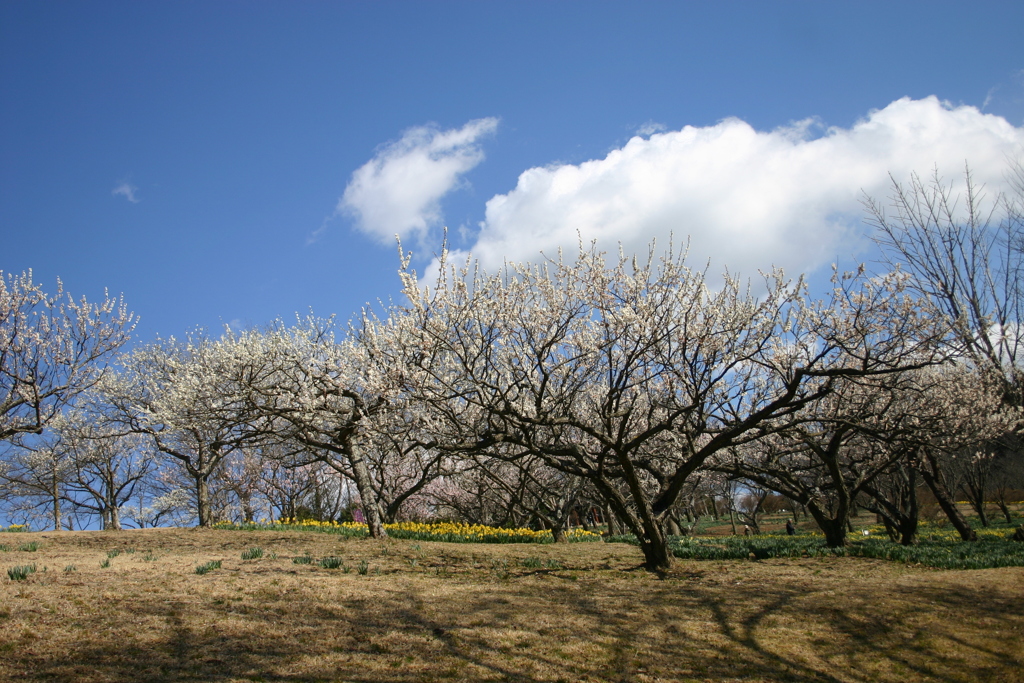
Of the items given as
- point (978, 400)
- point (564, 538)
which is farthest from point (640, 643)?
point (978, 400)

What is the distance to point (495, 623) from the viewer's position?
244 inches

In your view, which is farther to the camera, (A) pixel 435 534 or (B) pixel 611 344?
(A) pixel 435 534

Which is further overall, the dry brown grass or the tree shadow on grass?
the dry brown grass

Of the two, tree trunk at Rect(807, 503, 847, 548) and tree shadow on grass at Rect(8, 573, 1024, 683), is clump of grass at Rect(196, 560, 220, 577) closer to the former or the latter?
tree shadow on grass at Rect(8, 573, 1024, 683)

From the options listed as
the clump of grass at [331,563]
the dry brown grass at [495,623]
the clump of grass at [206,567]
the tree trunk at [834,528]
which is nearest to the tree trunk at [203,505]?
the dry brown grass at [495,623]

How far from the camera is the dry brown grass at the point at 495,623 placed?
482 centimetres

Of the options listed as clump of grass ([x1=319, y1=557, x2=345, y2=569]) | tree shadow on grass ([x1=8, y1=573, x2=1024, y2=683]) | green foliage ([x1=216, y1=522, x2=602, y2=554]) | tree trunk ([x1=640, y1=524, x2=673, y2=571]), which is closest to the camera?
tree shadow on grass ([x1=8, y1=573, x2=1024, y2=683])

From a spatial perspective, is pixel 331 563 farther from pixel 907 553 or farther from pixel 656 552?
pixel 907 553

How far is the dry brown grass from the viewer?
15.8 ft

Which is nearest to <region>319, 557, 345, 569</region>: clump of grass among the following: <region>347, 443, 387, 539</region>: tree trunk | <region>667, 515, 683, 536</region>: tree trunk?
<region>347, 443, 387, 539</region>: tree trunk

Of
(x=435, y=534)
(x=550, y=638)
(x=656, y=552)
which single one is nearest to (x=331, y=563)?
(x=550, y=638)

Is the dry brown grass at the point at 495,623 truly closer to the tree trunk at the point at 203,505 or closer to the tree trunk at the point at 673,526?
the tree trunk at the point at 203,505

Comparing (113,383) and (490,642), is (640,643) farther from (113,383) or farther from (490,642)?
(113,383)

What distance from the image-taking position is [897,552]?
33.1 feet
